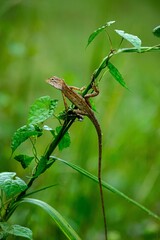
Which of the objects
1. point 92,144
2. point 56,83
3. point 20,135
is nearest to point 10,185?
point 20,135

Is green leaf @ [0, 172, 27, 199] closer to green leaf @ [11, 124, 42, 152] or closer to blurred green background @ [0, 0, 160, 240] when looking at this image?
green leaf @ [11, 124, 42, 152]

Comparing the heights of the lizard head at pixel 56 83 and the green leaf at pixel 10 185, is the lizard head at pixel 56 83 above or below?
above

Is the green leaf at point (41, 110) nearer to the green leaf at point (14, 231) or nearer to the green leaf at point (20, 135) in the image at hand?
the green leaf at point (20, 135)

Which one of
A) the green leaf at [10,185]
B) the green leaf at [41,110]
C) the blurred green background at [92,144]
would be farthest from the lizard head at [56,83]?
→ the blurred green background at [92,144]

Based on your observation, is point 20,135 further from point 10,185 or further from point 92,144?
point 92,144

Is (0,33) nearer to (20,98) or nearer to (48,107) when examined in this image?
(20,98)

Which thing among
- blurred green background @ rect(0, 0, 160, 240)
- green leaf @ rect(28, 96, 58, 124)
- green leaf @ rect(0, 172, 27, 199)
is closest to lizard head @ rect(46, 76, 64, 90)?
green leaf @ rect(28, 96, 58, 124)

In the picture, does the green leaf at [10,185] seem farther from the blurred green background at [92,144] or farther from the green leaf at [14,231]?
the blurred green background at [92,144]

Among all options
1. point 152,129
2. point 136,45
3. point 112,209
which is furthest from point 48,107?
point 152,129

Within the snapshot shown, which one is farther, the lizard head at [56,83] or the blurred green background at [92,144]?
the blurred green background at [92,144]
